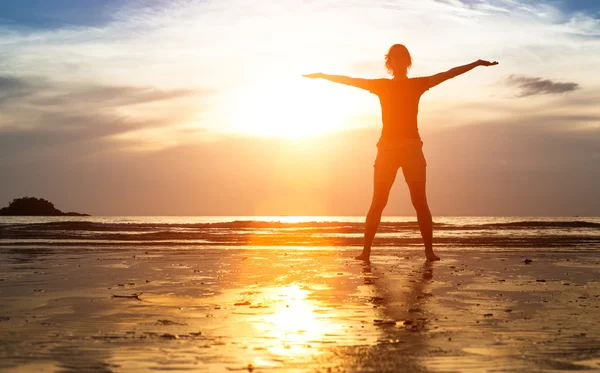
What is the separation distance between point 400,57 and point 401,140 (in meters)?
1.42

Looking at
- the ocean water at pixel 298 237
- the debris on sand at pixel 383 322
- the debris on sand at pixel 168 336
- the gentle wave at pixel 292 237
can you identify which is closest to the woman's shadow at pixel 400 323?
the debris on sand at pixel 383 322

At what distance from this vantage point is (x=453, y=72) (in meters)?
11.1

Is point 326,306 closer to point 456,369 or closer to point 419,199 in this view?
point 456,369

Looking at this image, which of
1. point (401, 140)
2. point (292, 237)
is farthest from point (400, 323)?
point (292, 237)

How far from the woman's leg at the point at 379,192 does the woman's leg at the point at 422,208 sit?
36 cm

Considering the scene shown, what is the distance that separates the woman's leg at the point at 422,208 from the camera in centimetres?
1106

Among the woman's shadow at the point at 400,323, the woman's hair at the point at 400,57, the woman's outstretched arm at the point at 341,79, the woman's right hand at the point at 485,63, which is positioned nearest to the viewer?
the woman's shadow at the point at 400,323

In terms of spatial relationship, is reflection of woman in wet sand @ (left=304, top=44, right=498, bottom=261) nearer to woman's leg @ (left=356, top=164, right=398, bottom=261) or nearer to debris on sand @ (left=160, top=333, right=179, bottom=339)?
woman's leg @ (left=356, top=164, right=398, bottom=261)

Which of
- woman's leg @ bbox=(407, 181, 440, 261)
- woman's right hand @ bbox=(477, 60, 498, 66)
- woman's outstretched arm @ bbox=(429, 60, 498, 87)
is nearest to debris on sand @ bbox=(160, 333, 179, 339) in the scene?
woman's leg @ bbox=(407, 181, 440, 261)

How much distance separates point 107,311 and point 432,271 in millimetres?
5044

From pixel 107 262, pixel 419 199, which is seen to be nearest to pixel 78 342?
pixel 107 262

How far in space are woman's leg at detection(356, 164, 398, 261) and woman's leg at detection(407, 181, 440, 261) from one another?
358 millimetres

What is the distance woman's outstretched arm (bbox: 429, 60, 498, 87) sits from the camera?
10.9 m

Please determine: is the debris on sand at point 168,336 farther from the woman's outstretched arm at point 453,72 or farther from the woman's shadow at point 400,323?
the woman's outstretched arm at point 453,72
